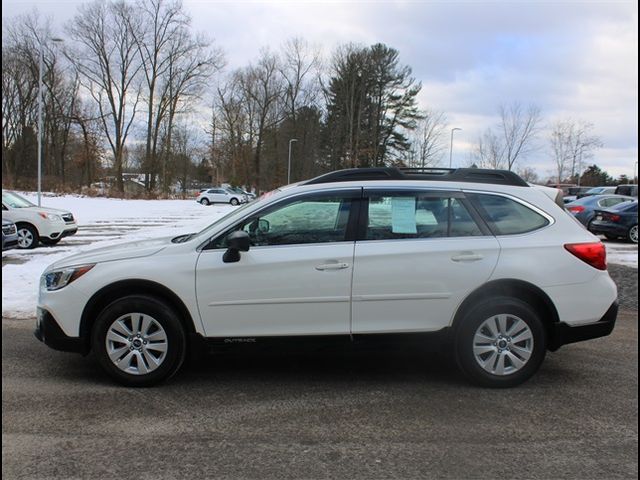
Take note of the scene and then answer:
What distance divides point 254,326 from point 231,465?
1.28m

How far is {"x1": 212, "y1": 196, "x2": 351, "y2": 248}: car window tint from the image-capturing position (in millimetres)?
4406

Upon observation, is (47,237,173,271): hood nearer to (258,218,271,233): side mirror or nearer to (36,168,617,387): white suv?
(36,168,617,387): white suv

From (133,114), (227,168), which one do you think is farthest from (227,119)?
(133,114)

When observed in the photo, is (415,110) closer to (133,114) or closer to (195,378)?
(133,114)

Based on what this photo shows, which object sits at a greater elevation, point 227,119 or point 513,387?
point 227,119

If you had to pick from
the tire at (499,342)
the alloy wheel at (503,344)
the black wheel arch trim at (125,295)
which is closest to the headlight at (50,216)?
the black wheel arch trim at (125,295)

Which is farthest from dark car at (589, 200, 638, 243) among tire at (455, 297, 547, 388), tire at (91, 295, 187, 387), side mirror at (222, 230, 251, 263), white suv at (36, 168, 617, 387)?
tire at (91, 295, 187, 387)

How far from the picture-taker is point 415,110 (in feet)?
188

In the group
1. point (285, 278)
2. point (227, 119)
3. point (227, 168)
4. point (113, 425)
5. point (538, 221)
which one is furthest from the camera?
point (227, 168)

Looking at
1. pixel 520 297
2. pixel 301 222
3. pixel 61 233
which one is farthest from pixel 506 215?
pixel 61 233

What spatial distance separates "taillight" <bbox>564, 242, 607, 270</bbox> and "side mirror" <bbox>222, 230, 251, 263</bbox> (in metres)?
2.65

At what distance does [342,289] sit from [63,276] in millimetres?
2302

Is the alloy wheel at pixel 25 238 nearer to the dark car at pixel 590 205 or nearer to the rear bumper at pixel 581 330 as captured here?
the rear bumper at pixel 581 330

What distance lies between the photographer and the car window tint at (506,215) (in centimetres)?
449
